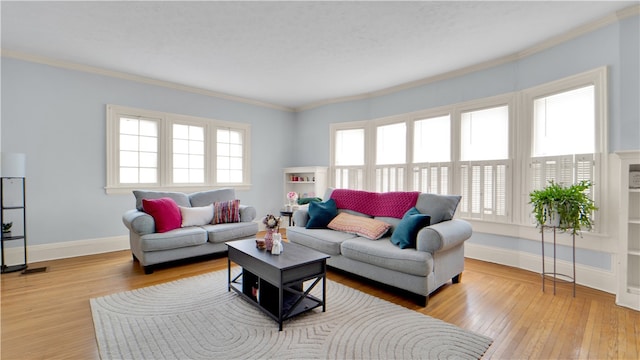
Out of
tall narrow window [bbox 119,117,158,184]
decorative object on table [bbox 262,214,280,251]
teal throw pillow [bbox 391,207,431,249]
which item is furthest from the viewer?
tall narrow window [bbox 119,117,158,184]

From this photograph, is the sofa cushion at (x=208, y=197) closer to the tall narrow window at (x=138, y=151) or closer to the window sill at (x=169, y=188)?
the window sill at (x=169, y=188)

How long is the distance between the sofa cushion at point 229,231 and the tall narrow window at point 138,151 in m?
1.56

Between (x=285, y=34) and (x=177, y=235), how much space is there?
2.67 meters

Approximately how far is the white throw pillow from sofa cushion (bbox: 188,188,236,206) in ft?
0.63

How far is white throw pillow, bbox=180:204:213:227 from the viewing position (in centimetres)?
388

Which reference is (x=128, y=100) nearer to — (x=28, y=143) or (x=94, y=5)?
(x=28, y=143)

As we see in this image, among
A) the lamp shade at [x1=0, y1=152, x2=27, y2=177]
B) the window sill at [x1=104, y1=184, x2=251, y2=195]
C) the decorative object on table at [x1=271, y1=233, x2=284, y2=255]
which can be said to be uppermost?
the lamp shade at [x1=0, y1=152, x2=27, y2=177]

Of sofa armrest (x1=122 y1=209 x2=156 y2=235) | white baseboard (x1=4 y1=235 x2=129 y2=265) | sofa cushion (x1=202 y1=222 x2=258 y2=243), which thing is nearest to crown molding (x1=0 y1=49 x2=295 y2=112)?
sofa armrest (x1=122 y1=209 x2=156 y2=235)

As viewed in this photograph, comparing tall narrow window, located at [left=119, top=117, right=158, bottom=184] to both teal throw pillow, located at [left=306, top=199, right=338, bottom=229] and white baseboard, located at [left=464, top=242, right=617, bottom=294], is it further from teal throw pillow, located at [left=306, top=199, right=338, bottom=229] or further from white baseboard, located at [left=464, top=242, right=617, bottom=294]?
white baseboard, located at [left=464, top=242, right=617, bottom=294]

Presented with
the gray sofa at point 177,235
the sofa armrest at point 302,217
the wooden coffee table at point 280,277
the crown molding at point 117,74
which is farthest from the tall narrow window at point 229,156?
the wooden coffee table at point 280,277

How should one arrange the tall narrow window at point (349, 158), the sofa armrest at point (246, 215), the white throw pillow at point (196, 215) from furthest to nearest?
the tall narrow window at point (349, 158)
the sofa armrest at point (246, 215)
the white throw pillow at point (196, 215)

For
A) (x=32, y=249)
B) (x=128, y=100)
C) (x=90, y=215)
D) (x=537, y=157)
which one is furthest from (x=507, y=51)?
(x=32, y=249)

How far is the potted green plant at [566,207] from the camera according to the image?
2.79 metres

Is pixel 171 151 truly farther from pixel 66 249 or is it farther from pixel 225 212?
pixel 66 249
